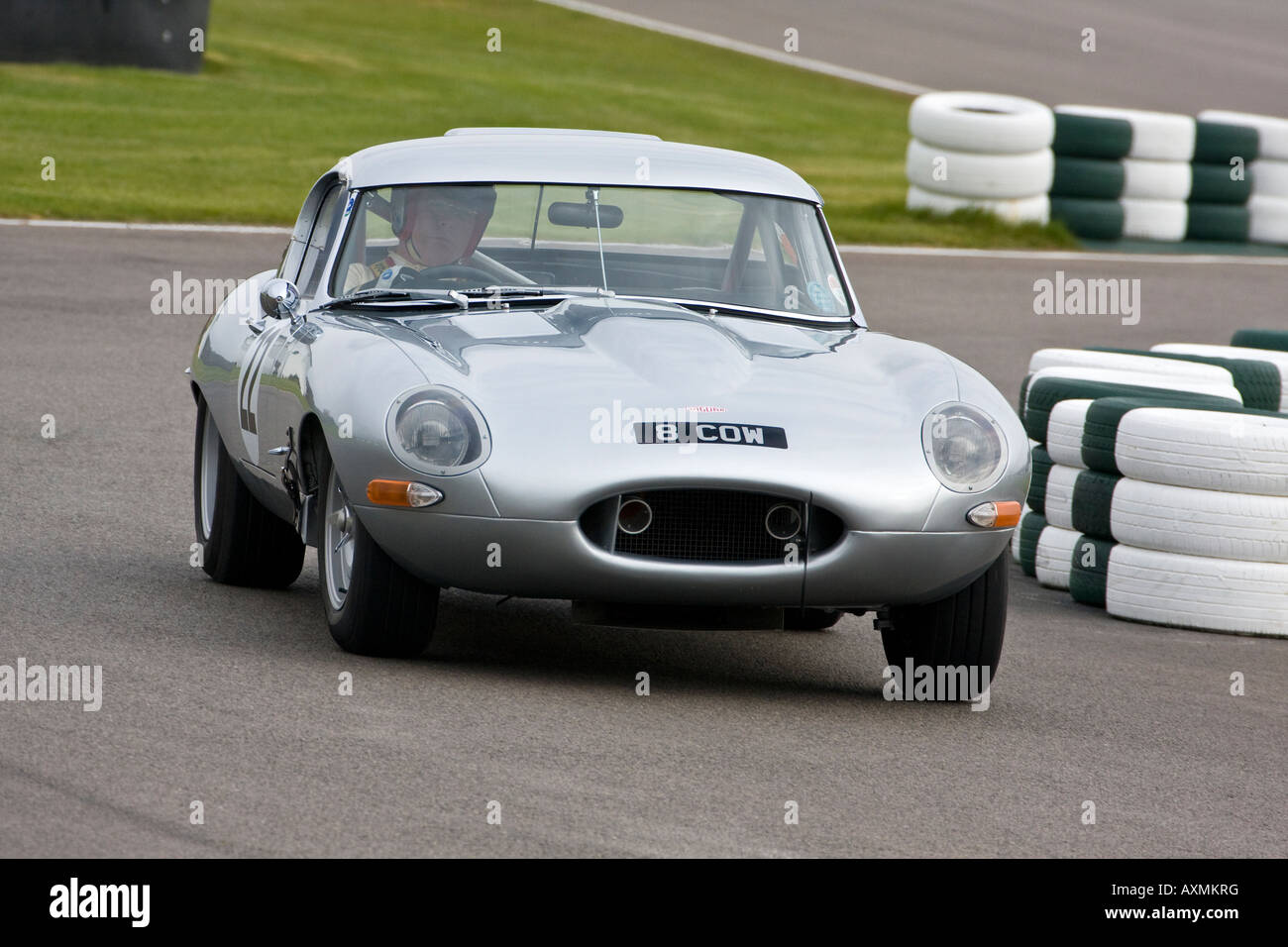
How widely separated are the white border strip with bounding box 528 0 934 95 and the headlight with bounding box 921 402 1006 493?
25552 mm

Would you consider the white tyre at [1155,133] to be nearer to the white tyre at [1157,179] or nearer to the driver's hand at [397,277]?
the white tyre at [1157,179]

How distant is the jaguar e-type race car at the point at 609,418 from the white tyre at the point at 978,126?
11787mm

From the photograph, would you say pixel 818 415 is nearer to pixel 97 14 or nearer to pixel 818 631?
pixel 818 631

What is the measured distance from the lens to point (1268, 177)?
66.0 feet

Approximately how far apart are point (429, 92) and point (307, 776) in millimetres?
21778

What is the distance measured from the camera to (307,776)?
4660mm

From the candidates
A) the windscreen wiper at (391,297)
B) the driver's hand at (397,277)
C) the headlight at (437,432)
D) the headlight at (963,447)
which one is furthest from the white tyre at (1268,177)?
the headlight at (437,432)

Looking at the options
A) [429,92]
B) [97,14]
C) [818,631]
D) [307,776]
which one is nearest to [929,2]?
[429,92]

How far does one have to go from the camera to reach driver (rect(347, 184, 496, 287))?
667 centimetres

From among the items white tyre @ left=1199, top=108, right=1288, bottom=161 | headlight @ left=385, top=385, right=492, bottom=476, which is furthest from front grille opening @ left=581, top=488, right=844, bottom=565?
white tyre @ left=1199, top=108, right=1288, bottom=161

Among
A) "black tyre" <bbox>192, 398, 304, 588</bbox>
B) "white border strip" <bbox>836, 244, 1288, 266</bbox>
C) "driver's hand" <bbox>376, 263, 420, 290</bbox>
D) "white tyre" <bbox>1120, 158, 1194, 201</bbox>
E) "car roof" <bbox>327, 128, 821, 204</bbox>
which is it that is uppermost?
"car roof" <bbox>327, 128, 821, 204</bbox>

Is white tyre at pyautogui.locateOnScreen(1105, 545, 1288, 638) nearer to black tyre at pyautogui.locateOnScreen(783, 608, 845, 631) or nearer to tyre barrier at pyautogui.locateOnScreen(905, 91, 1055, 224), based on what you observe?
black tyre at pyautogui.locateOnScreen(783, 608, 845, 631)

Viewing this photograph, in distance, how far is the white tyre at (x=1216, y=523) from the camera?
7609 mm

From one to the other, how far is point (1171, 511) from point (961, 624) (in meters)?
2.05
